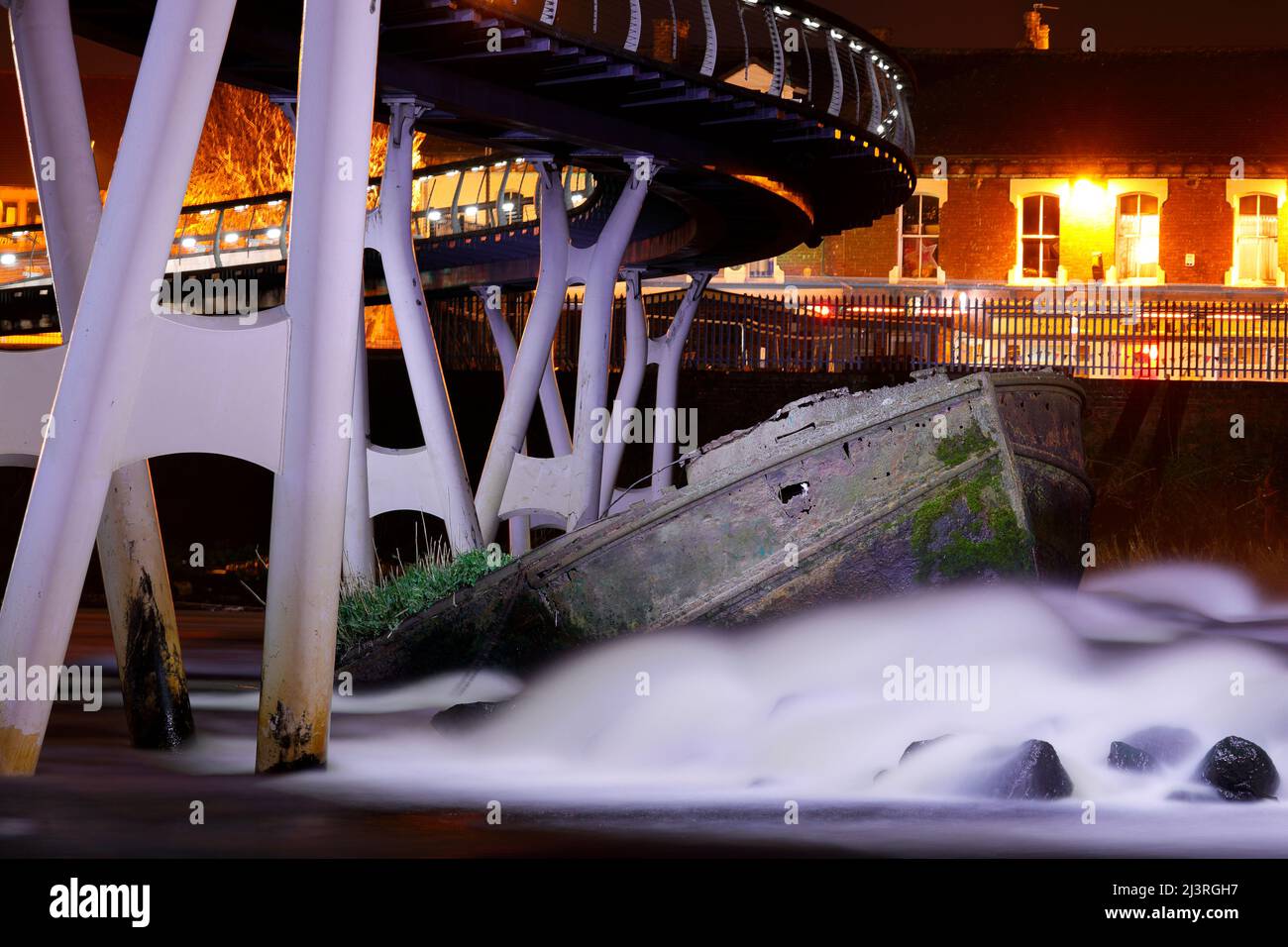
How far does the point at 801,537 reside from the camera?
11383 mm

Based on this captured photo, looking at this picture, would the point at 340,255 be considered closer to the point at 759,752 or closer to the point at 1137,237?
the point at 759,752

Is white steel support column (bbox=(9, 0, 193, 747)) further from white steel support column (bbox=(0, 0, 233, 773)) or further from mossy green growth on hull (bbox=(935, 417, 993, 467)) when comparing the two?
mossy green growth on hull (bbox=(935, 417, 993, 467))

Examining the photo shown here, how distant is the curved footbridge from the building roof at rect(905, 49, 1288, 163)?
706 inches

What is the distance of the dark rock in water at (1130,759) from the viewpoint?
31.1 ft

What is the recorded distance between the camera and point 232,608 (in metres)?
19.3

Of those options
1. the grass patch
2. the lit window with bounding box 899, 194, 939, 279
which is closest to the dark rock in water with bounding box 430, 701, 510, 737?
the grass patch

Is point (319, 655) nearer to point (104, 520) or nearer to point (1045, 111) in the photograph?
point (104, 520)

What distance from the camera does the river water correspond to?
7957 mm

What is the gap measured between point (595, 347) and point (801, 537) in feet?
21.9

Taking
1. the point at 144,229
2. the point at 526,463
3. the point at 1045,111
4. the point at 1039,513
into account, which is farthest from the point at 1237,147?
the point at 144,229

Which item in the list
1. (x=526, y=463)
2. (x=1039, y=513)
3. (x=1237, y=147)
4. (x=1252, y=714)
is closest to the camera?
(x=1252, y=714)

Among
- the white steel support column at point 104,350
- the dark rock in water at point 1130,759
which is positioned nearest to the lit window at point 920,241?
the dark rock in water at point 1130,759

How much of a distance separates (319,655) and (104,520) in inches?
65.0

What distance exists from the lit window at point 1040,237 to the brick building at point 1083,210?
0.02 metres
